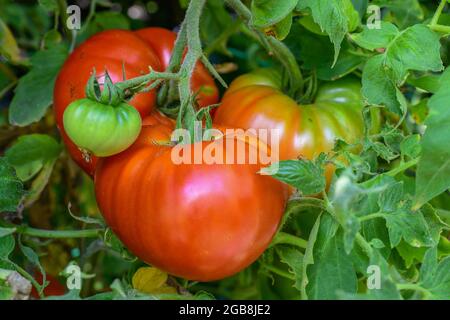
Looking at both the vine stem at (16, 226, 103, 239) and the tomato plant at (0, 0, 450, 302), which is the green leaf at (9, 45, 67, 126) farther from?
the vine stem at (16, 226, 103, 239)

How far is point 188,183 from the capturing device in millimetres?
→ 640

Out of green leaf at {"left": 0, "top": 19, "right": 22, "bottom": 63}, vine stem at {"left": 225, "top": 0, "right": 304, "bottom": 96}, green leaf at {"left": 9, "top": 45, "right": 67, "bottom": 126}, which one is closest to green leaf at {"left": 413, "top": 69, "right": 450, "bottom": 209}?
vine stem at {"left": 225, "top": 0, "right": 304, "bottom": 96}

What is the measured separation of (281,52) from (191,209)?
260mm

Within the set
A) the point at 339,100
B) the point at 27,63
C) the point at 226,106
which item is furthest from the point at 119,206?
the point at 27,63

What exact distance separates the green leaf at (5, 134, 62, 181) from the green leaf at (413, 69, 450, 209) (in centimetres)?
53

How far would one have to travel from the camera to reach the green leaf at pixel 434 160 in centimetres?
60

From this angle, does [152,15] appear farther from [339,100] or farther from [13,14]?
[339,100]

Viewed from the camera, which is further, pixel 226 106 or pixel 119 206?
pixel 226 106

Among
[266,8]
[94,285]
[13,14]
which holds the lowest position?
[94,285]

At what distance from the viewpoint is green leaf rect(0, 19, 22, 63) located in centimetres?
101

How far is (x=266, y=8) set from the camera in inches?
27.3

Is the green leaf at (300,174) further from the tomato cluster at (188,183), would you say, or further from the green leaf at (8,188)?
the green leaf at (8,188)

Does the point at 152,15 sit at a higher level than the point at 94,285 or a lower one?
higher

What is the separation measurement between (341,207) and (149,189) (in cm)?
19
